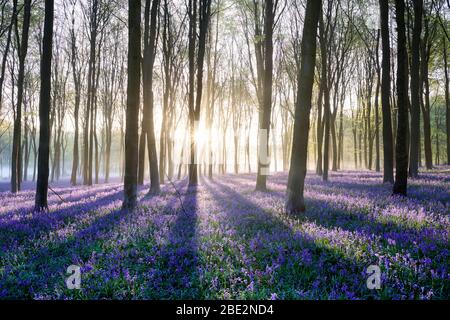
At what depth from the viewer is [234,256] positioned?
507cm

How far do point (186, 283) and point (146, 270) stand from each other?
96cm

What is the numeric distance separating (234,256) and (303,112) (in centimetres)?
506

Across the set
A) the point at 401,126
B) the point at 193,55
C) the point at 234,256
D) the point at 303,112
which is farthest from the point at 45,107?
the point at 401,126

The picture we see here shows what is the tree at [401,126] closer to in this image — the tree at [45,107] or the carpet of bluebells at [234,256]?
the carpet of bluebells at [234,256]

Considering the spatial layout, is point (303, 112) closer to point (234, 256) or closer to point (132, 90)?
point (234, 256)

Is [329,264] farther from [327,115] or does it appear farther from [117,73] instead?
[117,73]

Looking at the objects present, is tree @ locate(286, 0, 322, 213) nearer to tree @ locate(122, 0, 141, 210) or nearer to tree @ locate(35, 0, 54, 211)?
tree @ locate(122, 0, 141, 210)

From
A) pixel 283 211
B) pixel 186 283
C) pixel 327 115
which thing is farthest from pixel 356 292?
pixel 327 115

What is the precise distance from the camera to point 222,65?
126 ft

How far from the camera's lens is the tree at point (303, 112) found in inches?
329

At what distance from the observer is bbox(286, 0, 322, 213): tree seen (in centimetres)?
837

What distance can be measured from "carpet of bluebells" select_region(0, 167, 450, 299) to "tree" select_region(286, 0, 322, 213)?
2.16 ft

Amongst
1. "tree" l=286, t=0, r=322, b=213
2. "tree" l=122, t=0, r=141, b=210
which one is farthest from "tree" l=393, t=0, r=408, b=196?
"tree" l=122, t=0, r=141, b=210

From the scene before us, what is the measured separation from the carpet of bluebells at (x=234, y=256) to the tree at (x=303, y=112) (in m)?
0.66
